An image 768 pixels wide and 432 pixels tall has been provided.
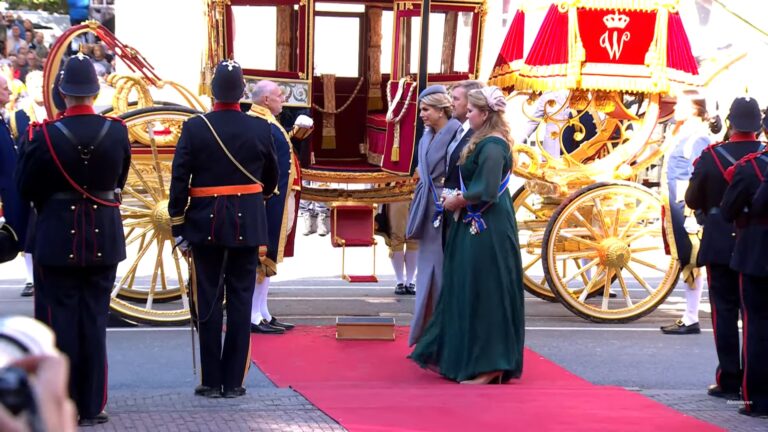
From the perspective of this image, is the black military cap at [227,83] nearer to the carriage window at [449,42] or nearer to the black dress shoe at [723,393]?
the black dress shoe at [723,393]

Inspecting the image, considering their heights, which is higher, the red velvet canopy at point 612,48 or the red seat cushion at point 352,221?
the red velvet canopy at point 612,48

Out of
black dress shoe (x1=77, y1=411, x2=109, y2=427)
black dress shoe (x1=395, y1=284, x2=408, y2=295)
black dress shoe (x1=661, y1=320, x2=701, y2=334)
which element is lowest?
black dress shoe (x1=395, y1=284, x2=408, y2=295)

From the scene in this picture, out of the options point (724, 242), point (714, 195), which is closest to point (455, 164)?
point (714, 195)

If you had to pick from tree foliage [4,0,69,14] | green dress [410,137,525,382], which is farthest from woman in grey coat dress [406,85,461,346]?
tree foliage [4,0,69,14]

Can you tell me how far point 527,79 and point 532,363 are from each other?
115 inches

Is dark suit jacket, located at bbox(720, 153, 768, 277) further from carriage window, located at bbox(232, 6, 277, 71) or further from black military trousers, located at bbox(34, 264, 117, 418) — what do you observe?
carriage window, located at bbox(232, 6, 277, 71)

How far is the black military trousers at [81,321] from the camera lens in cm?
592

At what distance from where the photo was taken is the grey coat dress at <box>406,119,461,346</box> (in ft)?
26.2

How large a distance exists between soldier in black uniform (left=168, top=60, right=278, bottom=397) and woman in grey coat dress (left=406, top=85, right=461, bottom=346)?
162 cm

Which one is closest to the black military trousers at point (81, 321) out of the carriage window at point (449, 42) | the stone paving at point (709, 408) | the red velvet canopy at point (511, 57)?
the stone paving at point (709, 408)

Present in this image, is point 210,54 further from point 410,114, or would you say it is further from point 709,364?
point 709,364

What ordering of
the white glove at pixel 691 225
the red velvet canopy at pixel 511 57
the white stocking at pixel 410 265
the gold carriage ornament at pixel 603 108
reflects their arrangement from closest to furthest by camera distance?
the white glove at pixel 691 225 → the gold carriage ornament at pixel 603 108 → the red velvet canopy at pixel 511 57 → the white stocking at pixel 410 265

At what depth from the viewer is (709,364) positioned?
8.40 m

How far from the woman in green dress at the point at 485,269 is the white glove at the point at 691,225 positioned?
238 centimetres
